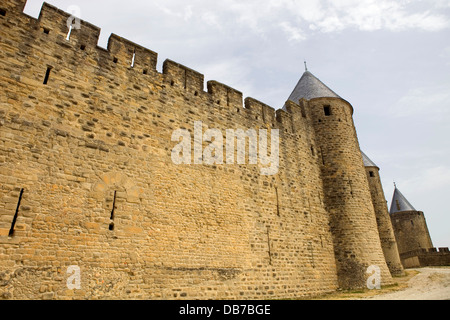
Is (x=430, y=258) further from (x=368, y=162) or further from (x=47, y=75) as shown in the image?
(x=47, y=75)

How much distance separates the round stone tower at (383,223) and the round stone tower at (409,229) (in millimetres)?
10767

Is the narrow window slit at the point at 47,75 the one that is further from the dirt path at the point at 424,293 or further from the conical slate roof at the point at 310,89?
the conical slate roof at the point at 310,89

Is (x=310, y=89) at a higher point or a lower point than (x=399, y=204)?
higher

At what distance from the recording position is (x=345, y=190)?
11.8 m

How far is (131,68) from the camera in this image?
7938 millimetres

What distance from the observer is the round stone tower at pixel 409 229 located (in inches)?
976

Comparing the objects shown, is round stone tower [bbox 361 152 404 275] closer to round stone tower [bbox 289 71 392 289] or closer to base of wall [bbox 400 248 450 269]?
round stone tower [bbox 289 71 392 289]

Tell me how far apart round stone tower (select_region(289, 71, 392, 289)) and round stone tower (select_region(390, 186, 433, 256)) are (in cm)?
1630

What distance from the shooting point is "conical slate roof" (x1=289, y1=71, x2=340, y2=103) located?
1361cm

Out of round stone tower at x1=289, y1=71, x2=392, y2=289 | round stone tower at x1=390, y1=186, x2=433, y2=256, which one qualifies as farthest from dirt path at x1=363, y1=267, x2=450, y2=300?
round stone tower at x1=390, y1=186, x2=433, y2=256

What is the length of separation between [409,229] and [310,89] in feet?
61.1

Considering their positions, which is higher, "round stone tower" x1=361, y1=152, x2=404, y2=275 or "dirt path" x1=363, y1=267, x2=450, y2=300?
"round stone tower" x1=361, y1=152, x2=404, y2=275

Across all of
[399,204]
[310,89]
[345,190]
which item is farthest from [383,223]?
[399,204]

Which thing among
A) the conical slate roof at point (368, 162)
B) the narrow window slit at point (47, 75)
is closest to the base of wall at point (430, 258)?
the conical slate roof at point (368, 162)
